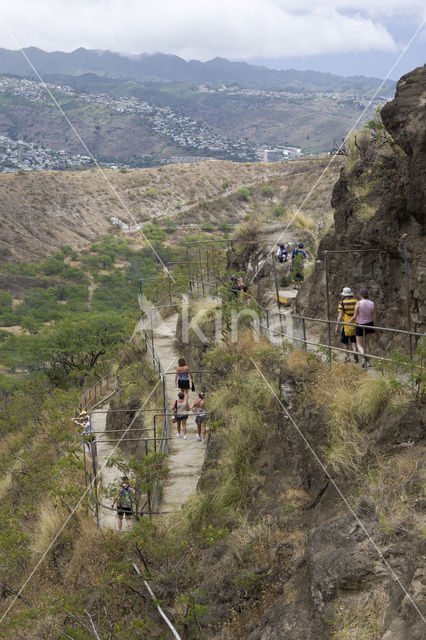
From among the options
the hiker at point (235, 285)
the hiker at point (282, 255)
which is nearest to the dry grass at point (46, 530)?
the hiker at point (235, 285)

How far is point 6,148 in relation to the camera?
166625 millimetres

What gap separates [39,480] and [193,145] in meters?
184

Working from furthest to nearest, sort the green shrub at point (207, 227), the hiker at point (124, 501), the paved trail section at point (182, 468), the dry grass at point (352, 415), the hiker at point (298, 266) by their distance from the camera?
the green shrub at point (207, 227), the hiker at point (298, 266), the paved trail section at point (182, 468), the hiker at point (124, 501), the dry grass at point (352, 415)

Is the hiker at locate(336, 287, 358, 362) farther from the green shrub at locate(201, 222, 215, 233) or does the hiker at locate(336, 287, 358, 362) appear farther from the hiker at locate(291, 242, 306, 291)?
the green shrub at locate(201, 222, 215, 233)

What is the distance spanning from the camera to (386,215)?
11414 millimetres

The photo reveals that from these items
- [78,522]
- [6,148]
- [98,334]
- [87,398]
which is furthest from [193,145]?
[78,522]

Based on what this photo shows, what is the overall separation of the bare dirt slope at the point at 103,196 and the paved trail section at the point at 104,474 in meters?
49.8

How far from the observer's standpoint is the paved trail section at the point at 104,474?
13.1 metres

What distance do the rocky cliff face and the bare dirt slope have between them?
54.2m

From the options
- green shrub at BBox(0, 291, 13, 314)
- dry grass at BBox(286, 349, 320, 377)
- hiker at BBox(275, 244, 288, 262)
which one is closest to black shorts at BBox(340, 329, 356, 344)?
dry grass at BBox(286, 349, 320, 377)

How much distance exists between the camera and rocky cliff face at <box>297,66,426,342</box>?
10.2 metres

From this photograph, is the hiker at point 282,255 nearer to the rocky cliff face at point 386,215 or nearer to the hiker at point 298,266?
the hiker at point 298,266

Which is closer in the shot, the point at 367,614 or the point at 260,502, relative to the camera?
the point at 367,614

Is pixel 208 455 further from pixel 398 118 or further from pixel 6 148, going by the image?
pixel 6 148
